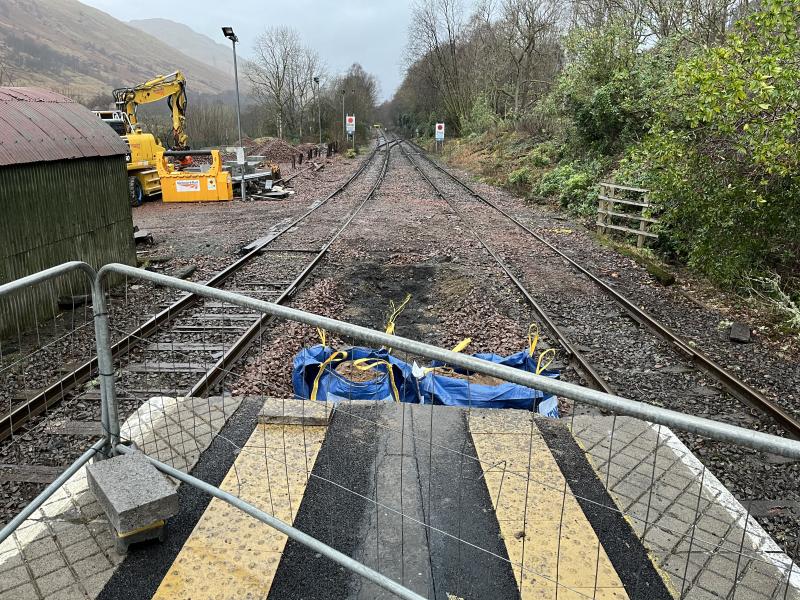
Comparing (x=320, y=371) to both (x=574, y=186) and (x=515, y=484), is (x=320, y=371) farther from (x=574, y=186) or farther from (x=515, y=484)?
(x=574, y=186)

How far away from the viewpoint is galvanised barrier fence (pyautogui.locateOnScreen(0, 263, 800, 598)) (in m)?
3.01

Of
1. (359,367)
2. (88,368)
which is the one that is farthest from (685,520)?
(88,368)

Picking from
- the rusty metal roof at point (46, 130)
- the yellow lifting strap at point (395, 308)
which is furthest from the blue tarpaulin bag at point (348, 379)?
the rusty metal roof at point (46, 130)

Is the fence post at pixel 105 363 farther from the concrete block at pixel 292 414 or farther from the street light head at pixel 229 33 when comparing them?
the street light head at pixel 229 33

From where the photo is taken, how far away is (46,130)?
9383mm

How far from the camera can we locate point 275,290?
10.5 meters

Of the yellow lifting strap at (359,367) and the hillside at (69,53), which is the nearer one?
the yellow lifting strap at (359,367)

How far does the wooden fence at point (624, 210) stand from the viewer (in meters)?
14.3

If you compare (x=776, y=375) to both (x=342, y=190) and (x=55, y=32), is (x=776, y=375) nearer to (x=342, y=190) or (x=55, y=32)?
(x=342, y=190)

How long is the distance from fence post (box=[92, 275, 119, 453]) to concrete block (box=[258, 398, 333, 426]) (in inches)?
49.5

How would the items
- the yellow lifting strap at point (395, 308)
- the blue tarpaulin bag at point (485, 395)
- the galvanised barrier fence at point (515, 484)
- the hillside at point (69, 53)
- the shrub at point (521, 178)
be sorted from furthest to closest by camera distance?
the hillside at point (69, 53)
the shrub at point (521, 178)
the yellow lifting strap at point (395, 308)
the blue tarpaulin bag at point (485, 395)
the galvanised barrier fence at point (515, 484)

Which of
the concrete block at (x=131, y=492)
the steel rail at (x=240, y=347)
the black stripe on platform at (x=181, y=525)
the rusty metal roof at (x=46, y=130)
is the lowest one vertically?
the steel rail at (x=240, y=347)

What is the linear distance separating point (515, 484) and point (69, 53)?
512ft

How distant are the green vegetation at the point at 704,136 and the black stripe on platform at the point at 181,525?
321 inches
